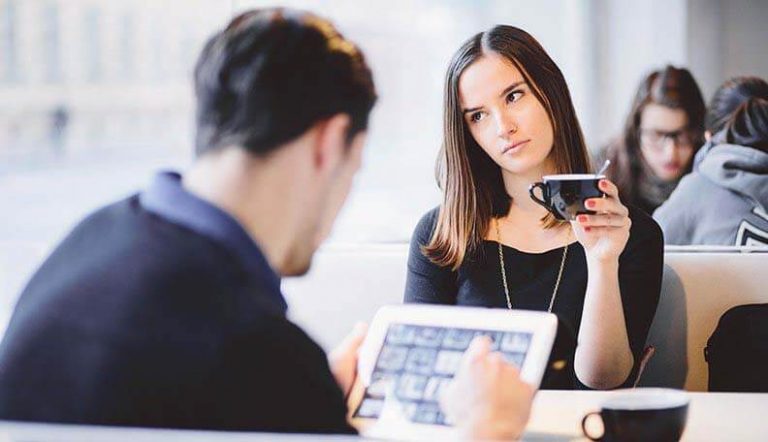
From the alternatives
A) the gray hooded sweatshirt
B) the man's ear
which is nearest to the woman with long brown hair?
the gray hooded sweatshirt

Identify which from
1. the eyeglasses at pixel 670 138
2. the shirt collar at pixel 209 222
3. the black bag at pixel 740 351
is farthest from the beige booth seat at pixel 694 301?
the eyeglasses at pixel 670 138

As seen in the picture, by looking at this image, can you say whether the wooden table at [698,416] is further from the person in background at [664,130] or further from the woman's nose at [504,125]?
the person in background at [664,130]

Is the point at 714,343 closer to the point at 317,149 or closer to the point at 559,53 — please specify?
the point at 317,149

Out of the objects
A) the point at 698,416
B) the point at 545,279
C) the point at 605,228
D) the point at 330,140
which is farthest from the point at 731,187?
the point at 330,140

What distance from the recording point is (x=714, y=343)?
2000 millimetres

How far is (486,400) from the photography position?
111 cm

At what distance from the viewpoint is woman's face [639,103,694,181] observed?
3559 millimetres

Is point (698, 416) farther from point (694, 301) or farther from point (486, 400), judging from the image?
point (694, 301)

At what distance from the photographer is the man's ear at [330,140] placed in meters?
1.04

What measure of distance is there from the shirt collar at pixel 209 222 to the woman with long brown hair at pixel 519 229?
3.03ft

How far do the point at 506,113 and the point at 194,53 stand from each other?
1.32 meters

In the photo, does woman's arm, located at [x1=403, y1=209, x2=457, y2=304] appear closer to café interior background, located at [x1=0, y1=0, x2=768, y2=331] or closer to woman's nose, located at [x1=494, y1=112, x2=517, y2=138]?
woman's nose, located at [x1=494, y1=112, x2=517, y2=138]

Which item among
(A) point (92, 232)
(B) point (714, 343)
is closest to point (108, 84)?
(B) point (714, 343)

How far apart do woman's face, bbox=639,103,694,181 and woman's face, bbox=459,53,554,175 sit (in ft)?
5.64
